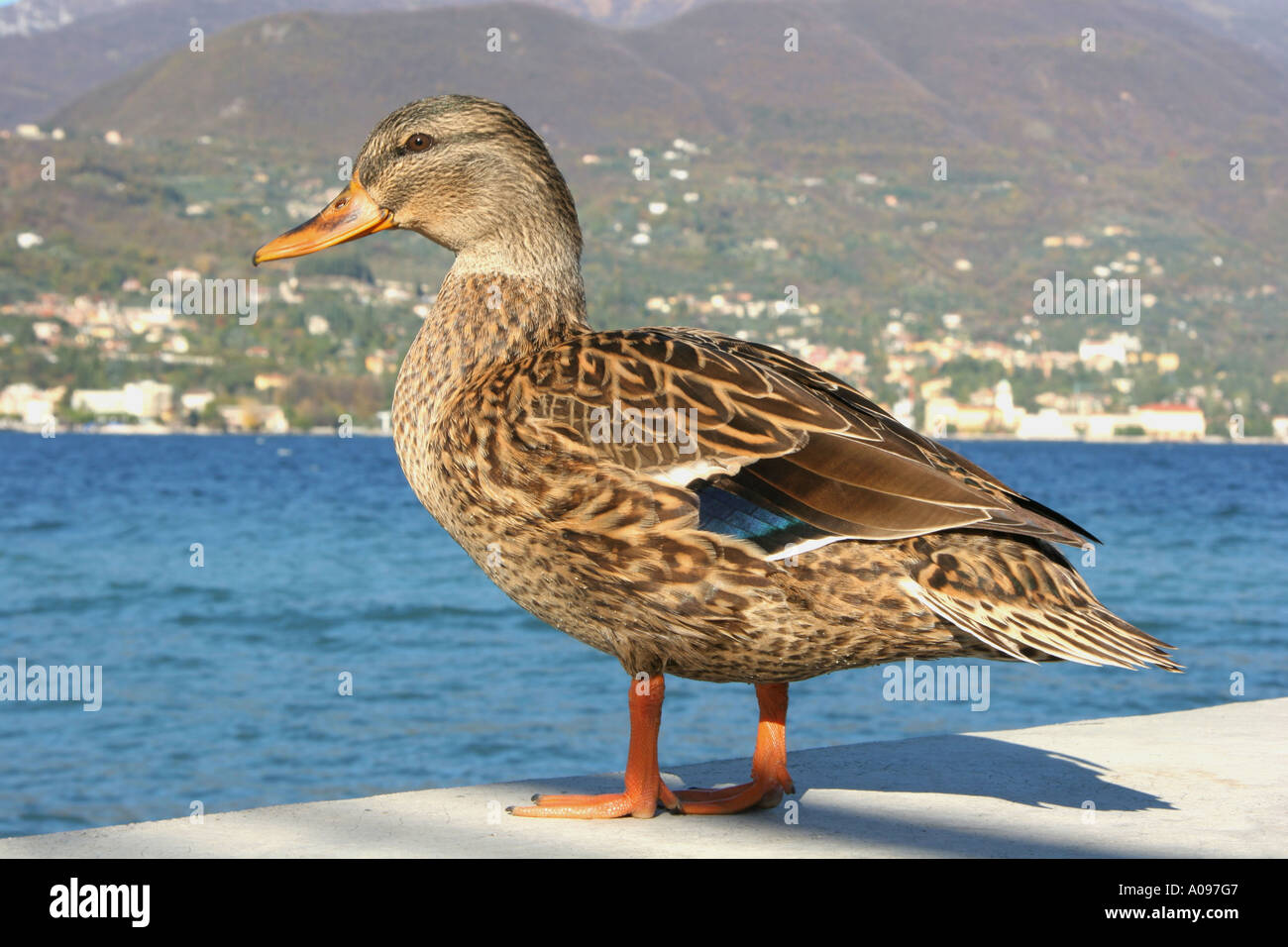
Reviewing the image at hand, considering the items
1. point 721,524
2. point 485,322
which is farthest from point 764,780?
point 485,322

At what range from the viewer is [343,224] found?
4281 mm

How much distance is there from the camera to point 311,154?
14012cm

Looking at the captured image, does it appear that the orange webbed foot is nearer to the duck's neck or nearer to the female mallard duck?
the female mallard duck

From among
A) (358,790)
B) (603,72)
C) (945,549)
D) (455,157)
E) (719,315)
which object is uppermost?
(603,72)

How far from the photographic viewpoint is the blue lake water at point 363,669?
1441cm

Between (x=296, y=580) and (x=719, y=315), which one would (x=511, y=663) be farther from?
(x=719, y=315)

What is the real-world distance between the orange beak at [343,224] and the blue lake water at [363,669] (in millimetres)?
1950

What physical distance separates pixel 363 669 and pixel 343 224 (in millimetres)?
17349

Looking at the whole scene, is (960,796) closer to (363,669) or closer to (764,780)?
(764,780)

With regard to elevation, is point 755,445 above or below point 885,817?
above

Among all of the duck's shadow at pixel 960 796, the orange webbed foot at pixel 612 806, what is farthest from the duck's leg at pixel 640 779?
the duck's shadow at pixel 960 796

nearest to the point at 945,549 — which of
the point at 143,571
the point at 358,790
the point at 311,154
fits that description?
the point at 358,790

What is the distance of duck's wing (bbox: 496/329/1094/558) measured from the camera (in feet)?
10.6

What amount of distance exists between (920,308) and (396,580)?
74.4 meters
